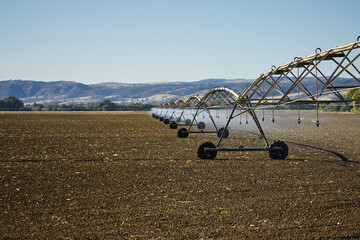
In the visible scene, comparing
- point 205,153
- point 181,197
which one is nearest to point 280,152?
point 205,153

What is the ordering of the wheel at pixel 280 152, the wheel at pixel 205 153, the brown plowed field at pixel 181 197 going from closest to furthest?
the brown plowed field at pixel 181 197, the wheel at pixel 280 152, the wheel at pixel 205 153

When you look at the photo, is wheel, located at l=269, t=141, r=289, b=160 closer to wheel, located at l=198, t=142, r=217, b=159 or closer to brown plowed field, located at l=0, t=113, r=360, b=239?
brown plowed field, located at l=0, t=113, r=360, b=239

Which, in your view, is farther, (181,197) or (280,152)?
(280,152)

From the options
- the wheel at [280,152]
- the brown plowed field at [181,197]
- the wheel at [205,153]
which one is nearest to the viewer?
the brown plowed field at [181,197]

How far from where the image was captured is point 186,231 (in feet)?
22.3

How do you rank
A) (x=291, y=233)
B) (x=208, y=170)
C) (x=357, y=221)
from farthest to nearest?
(x=208, y=170) → (x=357, y=221) → (x=291, y=233)

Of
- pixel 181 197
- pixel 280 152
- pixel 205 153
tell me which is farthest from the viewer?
pixel 205 153

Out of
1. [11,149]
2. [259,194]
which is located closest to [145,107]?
[11,149]

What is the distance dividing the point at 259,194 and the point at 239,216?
73.6 inches

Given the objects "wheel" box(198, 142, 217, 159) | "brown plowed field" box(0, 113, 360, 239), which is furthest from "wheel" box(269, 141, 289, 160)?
"wheel" box(198, 142, 217, 159)

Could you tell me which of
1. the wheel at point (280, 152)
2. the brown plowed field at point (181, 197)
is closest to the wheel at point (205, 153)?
the brown plowed field at point (181, 197)

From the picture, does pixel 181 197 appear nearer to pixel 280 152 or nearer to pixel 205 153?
pixel 205 153

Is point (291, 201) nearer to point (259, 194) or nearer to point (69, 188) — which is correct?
point (259, 194)

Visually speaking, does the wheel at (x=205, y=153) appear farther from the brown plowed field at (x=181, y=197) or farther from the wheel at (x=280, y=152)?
the wheel at (x=280, y=152)
